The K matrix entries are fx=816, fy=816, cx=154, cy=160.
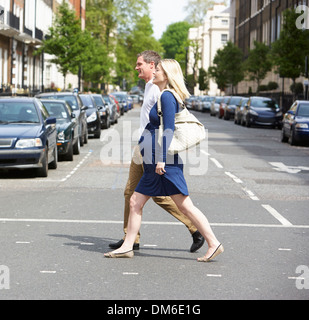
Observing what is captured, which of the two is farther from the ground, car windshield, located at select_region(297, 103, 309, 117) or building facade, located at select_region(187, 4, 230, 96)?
building facade, located at select_region(187, 4, 230, 96)

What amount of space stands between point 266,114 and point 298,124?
1448 cm

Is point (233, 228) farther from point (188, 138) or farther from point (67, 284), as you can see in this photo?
point (67, 284)

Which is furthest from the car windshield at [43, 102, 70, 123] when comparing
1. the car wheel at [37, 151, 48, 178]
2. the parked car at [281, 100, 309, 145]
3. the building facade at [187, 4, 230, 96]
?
the building facade at [187, 4, 230, 96]

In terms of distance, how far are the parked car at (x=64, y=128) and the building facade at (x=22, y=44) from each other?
22.1 m

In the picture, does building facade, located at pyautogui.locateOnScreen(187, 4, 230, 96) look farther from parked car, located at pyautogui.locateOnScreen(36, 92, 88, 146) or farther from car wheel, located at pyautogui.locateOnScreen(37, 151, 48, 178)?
car wheel, located at pyautogui.locateOnScreen(37, 151, 48, 178)

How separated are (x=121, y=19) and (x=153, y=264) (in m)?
88.4

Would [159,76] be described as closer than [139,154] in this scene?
Yes

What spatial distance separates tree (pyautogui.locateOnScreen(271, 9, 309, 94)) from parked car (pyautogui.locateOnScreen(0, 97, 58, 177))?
101 ft

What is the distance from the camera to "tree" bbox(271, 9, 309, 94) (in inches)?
1795

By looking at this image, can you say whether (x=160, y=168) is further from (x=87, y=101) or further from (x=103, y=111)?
(x=103, y=111)

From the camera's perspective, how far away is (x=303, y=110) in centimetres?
2775

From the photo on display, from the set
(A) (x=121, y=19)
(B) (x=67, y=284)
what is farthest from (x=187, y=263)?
(A) (x=121, y=19)

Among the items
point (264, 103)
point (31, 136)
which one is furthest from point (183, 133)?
point (264, 103)

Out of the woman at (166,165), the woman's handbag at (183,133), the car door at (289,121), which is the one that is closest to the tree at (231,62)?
the car door at (289,121)
